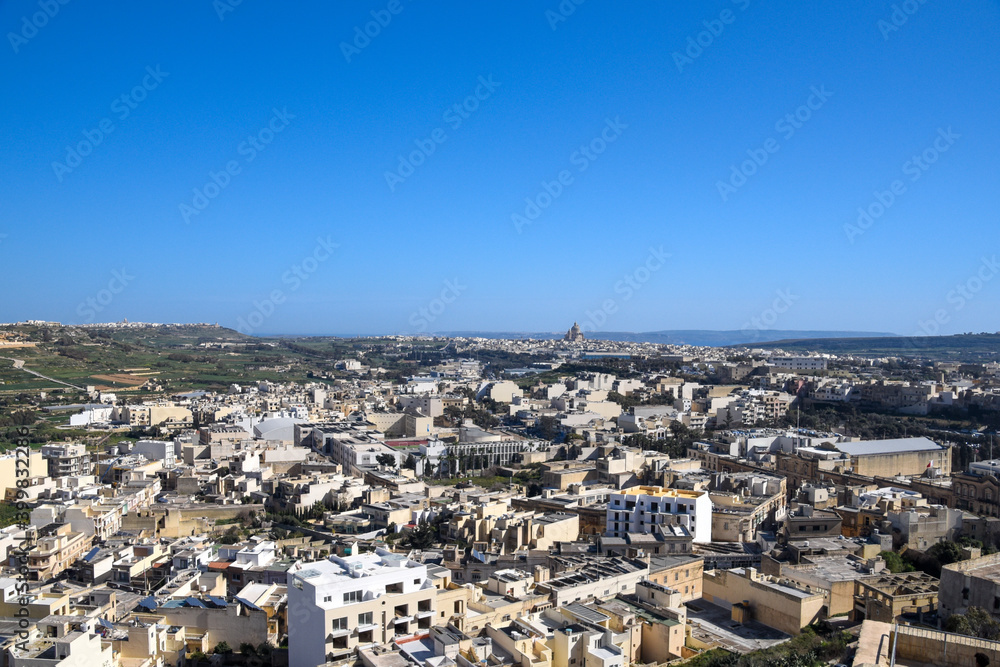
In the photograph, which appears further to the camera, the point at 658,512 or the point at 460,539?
the point at 658,512

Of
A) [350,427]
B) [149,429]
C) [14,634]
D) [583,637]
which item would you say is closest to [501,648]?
[583,637]

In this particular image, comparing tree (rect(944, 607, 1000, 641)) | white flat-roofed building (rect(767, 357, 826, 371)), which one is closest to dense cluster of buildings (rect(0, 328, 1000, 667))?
tree (rect(944, 607, 1000, 641))

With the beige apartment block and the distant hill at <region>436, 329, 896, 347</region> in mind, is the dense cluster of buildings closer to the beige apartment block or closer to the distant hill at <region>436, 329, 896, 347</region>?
the beige apartment block

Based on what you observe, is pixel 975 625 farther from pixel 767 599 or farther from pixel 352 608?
pixel 352 608

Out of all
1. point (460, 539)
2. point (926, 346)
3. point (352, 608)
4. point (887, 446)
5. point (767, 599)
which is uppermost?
point (926, 346)

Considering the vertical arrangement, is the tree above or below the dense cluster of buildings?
above

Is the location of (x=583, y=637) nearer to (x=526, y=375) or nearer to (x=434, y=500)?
(x=434, y=500)

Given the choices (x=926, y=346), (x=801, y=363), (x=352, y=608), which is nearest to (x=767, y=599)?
(x=352, y=608)
